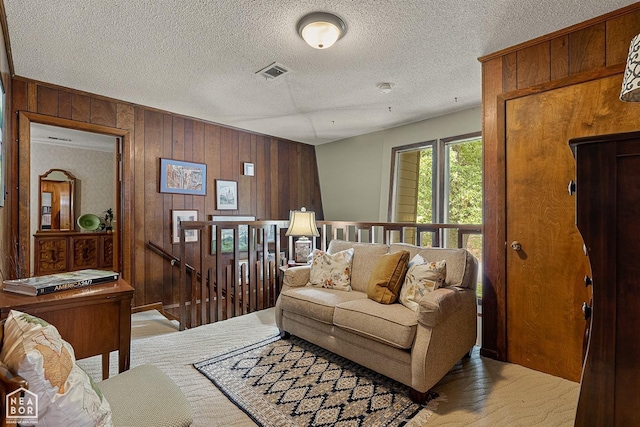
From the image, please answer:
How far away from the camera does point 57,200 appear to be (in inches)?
235

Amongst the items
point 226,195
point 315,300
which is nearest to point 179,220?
point 226,195

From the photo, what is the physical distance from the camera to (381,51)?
258 centimetres

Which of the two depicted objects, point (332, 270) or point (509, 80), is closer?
point (509, 80)

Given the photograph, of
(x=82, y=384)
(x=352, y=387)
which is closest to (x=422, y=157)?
(x=352, y=387)

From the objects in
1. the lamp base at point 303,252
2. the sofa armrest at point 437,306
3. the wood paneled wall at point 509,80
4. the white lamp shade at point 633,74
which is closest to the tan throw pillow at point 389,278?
the sofa armrest at point 437,306

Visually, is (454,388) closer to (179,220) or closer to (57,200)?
(179,220)

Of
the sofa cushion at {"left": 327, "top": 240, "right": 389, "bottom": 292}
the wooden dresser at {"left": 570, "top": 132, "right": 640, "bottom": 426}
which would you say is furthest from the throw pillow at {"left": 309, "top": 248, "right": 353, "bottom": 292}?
the wooden dresser at {"left": 570, "top": 132, "right": 640, "bottom": 426}

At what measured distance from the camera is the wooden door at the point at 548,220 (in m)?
2.20

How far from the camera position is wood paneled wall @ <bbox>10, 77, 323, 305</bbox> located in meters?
3.36

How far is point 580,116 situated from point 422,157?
2291 mm

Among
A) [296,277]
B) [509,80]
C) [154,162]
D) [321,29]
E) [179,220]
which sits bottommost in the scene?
[296,277]

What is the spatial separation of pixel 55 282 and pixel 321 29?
7.30 ft

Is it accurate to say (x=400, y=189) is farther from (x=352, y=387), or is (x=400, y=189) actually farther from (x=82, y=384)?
(x=82, y=384)

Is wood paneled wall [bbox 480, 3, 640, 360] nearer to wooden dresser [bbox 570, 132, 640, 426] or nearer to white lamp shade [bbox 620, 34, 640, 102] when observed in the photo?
white lamp shade [bbox 620, 34, 640, 102]
